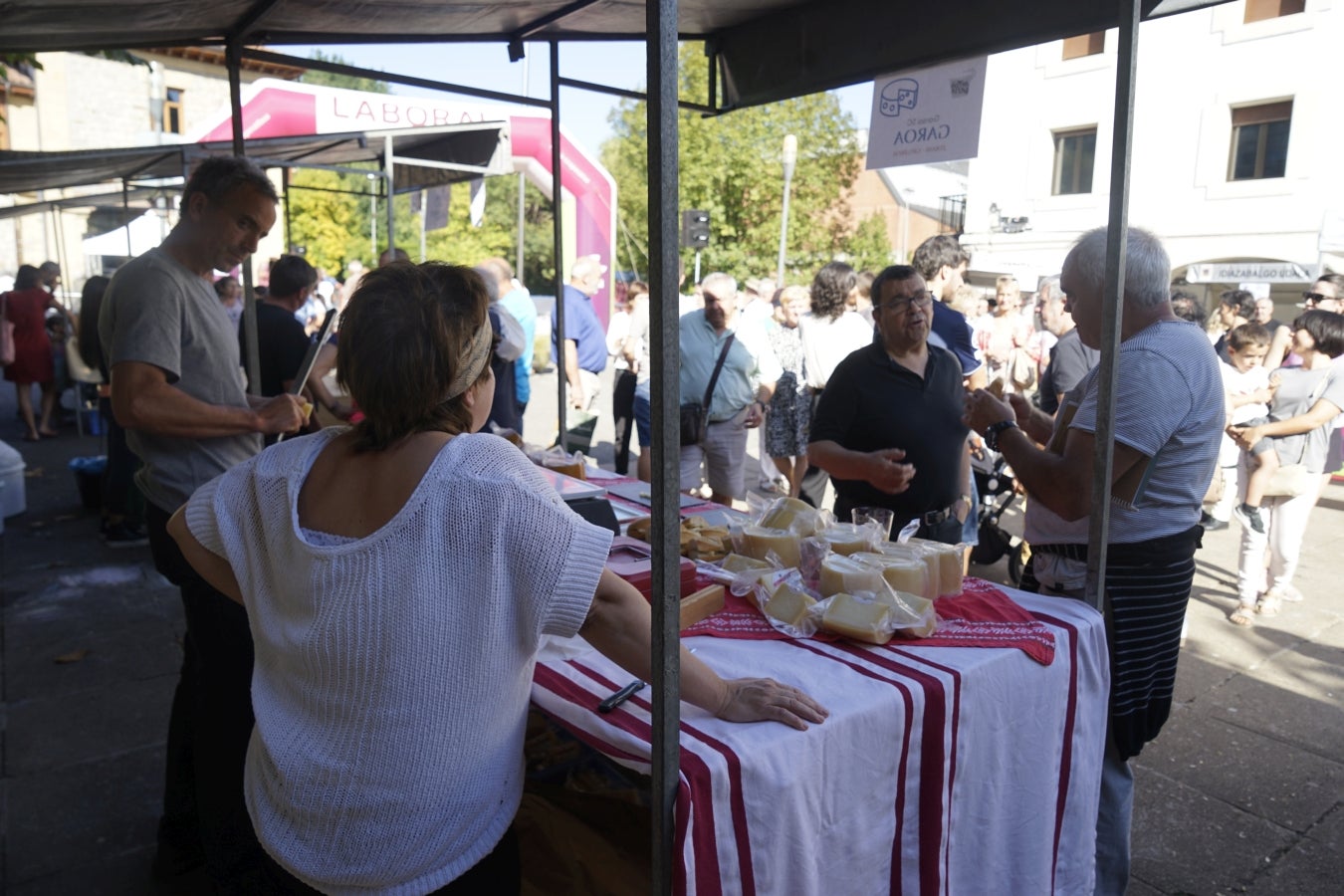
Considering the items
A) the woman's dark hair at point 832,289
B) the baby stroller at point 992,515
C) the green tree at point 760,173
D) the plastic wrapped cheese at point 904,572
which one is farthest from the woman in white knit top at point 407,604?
the green tree at point 760,173

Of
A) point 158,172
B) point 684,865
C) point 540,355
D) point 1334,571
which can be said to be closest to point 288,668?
point 684,865

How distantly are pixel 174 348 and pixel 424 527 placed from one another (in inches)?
59.3

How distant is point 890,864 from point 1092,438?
3.63 ft

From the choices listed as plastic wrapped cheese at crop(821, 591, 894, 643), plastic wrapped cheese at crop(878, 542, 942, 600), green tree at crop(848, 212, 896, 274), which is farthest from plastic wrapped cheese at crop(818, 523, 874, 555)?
green tree at crop(848, 212, 896, 274)

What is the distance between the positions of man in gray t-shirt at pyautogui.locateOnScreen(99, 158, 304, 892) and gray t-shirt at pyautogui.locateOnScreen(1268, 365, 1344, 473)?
5.32 metres

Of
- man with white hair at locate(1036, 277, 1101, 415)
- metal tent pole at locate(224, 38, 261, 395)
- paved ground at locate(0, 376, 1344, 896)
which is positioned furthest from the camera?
man with white hair at locate(1036, 277, 1101, 415)

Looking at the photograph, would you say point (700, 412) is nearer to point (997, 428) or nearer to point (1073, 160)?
point (997, 428)

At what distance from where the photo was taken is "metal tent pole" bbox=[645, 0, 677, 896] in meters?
1.23

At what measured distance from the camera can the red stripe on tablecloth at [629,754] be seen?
137 centimetres

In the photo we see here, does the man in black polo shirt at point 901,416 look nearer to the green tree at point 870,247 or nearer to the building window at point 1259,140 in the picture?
the building window at point 1259,140

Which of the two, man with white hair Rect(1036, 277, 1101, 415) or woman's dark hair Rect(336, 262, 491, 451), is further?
man with white hair Rect(1036, 277, 1101, 415)

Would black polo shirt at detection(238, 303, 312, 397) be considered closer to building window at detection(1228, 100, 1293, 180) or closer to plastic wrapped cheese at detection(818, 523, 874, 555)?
plastic wrapped cheese at detection(818, 523, 874, 555)

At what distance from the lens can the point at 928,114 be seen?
9.59ft

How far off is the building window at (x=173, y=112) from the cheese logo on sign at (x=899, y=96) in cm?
3656
